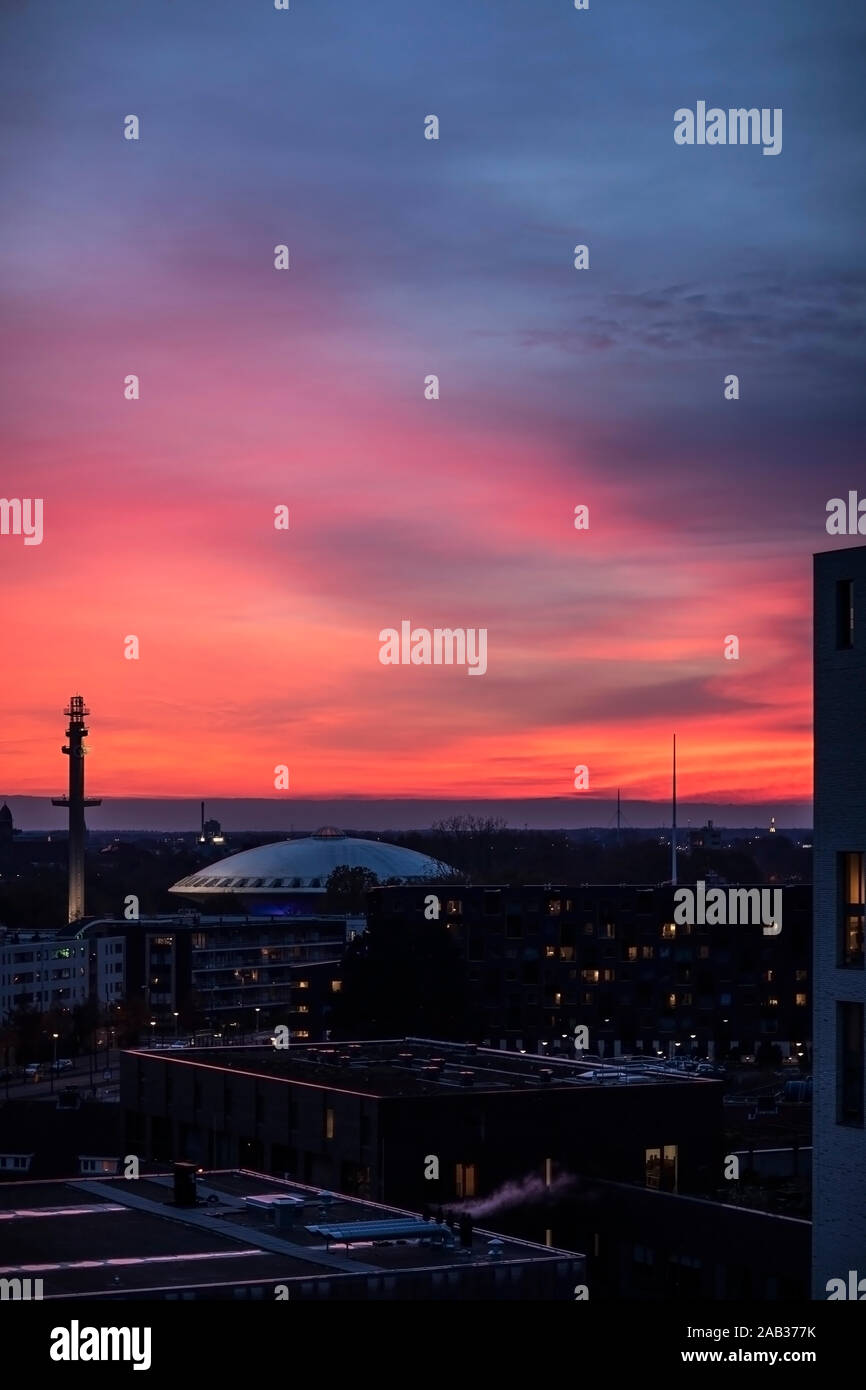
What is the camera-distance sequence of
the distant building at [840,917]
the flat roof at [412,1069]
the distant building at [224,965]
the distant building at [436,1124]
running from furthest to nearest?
the distant building at [224,965], the flat roof at [412,1069], the distant building at [436,1124], the distant building at [840,917]

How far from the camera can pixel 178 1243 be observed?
2522 cm

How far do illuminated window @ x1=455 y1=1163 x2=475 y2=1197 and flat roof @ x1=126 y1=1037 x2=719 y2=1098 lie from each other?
1.51 meters

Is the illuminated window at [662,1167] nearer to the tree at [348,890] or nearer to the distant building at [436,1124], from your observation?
the distant building at [436,1124]

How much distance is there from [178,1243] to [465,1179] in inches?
535

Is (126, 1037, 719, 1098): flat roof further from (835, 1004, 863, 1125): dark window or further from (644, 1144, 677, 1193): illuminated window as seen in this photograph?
(835, 1004, 863, 1125): dark window

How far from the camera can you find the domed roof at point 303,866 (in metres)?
160

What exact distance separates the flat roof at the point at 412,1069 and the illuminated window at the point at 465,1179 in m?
1.51

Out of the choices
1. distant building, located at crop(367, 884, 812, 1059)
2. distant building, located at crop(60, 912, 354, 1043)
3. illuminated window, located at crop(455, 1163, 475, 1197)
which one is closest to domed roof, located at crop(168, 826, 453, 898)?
distant building, located at crop(60, 912, 354, 1043)

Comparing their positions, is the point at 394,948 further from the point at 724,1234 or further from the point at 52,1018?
the point at 724,1234

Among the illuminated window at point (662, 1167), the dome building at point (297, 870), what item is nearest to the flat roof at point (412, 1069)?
the illuminated window at point (662, 1167)

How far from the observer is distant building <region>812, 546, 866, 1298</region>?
1819 cm

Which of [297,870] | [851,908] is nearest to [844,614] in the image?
[851,908]

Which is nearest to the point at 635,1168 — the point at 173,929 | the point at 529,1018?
the point at 529,1018

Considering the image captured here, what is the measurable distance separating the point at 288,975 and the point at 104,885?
4443 centimetres
